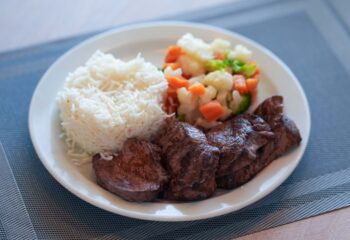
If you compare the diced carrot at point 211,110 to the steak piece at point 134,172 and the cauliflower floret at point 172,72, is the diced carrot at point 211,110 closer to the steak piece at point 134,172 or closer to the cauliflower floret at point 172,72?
the cauliflower floret at point 172,72

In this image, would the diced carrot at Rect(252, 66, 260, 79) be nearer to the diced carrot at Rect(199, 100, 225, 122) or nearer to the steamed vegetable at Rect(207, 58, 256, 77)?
the steamed vegetable at Rect(207, 58, 256, 77)

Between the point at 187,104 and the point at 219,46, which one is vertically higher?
the point at 219,46

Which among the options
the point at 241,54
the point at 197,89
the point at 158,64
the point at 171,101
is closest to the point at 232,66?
the point at 241,54

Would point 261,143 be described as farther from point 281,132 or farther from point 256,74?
point 256,74

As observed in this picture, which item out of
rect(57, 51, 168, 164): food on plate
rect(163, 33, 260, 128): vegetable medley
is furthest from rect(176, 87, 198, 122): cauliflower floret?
rect(57, 51, 168, 164): food on plate

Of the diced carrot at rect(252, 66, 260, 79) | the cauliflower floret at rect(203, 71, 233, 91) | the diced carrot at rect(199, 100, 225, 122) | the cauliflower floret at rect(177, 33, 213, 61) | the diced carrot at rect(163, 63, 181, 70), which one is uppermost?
the diced carrot at rect(252, 66, 260, 79)

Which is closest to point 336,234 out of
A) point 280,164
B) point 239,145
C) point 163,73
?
point 280,164

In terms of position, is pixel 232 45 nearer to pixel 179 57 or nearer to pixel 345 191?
pixel 179 57
